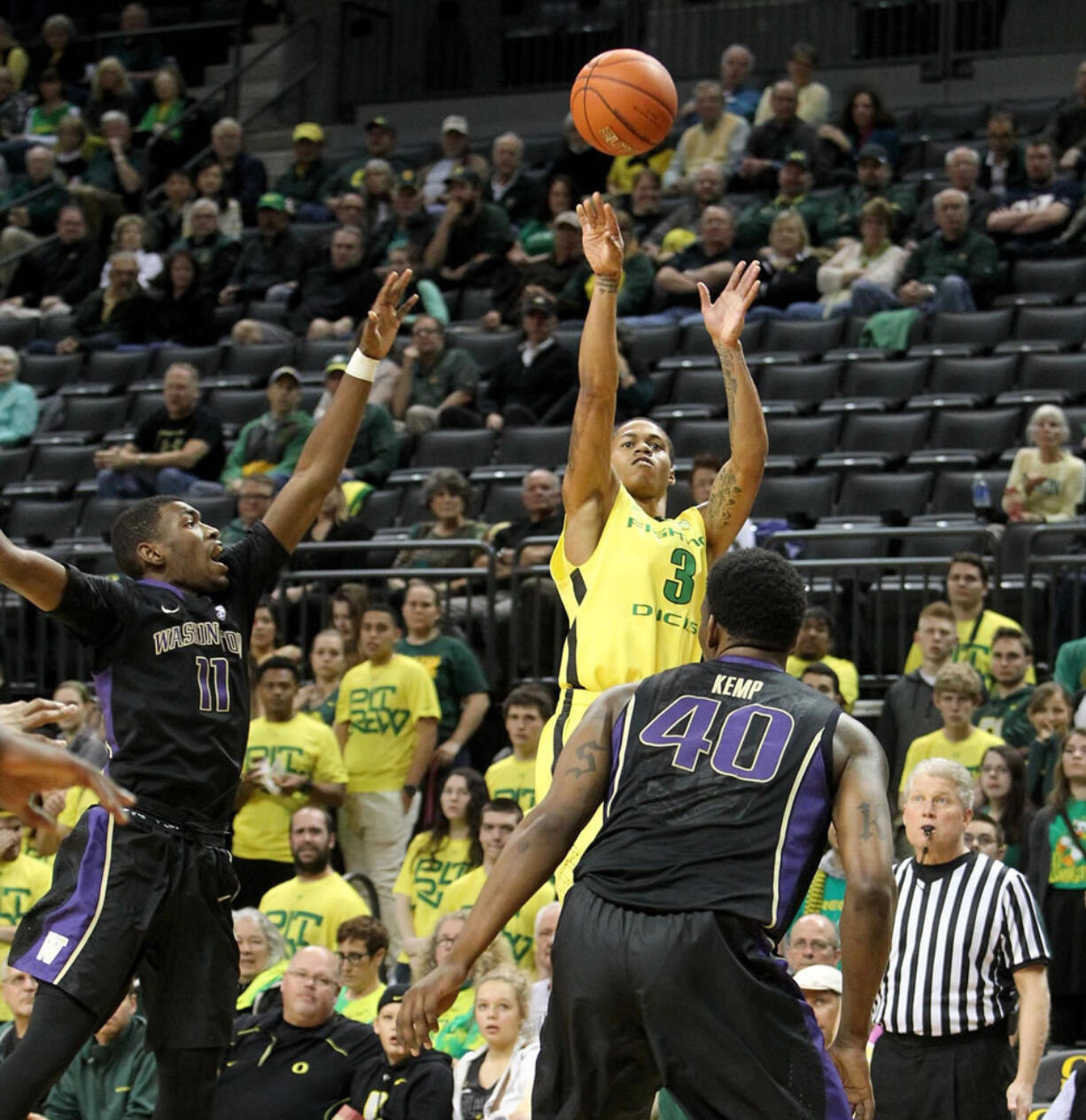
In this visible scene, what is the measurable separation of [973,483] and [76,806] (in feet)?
19.2

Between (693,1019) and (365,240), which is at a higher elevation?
(365,240)

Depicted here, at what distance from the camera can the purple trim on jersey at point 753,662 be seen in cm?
509

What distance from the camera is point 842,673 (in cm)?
1101

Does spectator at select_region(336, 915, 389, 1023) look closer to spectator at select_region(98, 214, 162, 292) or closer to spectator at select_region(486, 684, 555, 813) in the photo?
spectator at select_region(486, 684, 555, 813)

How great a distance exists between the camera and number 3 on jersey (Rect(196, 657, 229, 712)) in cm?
596

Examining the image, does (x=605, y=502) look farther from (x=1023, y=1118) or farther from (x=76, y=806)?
(x=76, y=806)

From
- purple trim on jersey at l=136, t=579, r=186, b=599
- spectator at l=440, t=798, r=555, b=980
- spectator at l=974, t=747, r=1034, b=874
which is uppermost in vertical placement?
purple trim on jersey at l=136, t=579, r=186, b=599

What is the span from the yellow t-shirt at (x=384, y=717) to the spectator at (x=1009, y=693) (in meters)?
3.12

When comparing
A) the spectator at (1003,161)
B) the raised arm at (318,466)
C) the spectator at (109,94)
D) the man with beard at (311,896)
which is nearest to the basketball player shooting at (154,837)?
the raised arm at (318,466)

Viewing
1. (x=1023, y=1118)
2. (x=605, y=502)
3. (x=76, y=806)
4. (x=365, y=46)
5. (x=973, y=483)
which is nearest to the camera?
(x=605, y=502)

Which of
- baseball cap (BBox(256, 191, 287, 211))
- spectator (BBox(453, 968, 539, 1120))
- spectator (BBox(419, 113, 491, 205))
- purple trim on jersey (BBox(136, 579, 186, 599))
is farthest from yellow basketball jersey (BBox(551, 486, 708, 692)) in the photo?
spectator (BBox(419, 113, 491, 205))

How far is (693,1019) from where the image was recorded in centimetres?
466

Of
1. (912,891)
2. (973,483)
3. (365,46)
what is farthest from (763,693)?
(365,46)

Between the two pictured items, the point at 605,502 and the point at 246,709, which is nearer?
the point at 246,709
